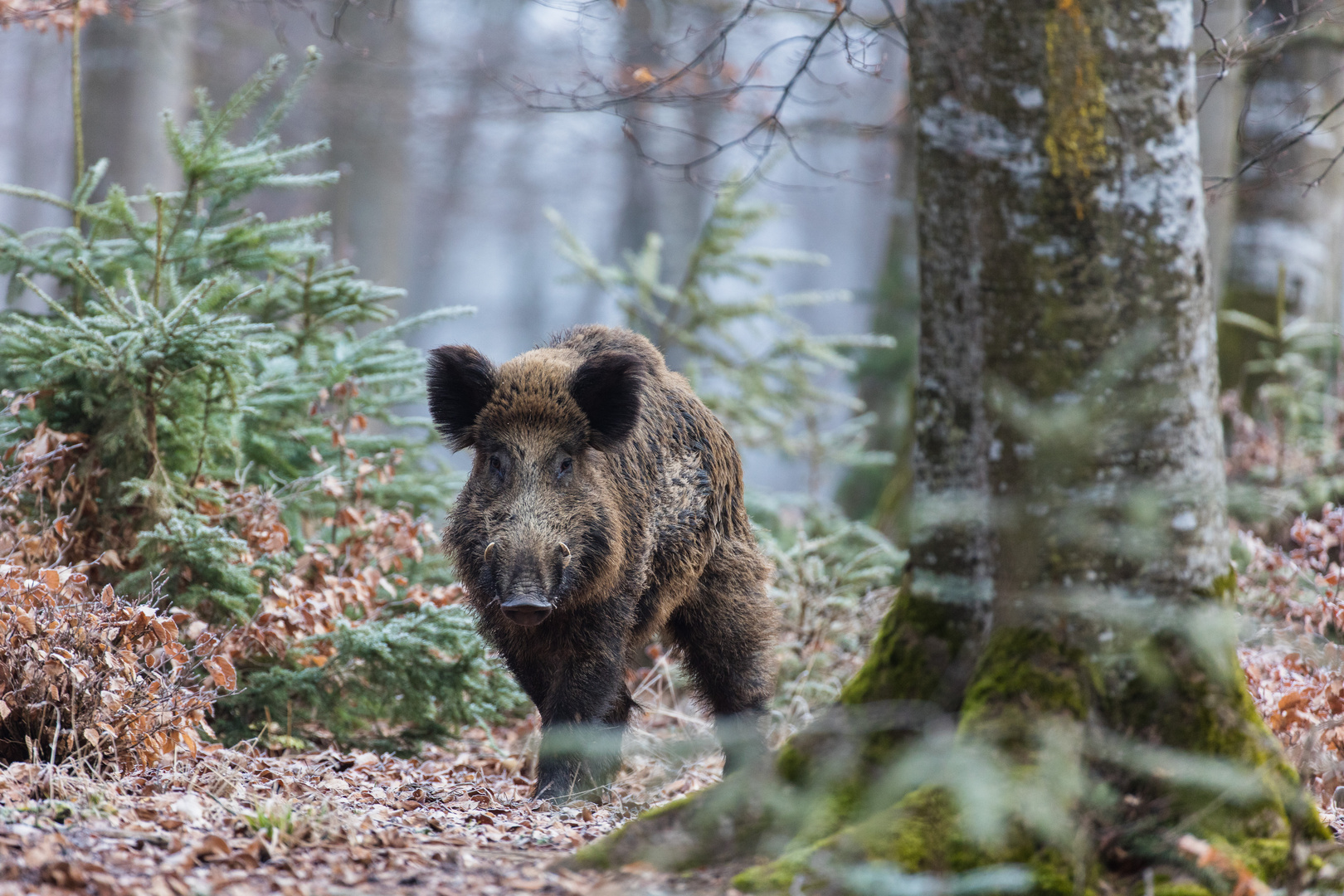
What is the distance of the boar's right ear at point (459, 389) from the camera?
511 cm

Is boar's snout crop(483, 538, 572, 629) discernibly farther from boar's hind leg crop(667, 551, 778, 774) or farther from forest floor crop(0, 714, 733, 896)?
boar's hind leg crop(667, 551, 778, 774)

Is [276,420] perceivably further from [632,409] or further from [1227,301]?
[1227,301]

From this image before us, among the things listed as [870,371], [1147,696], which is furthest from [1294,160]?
[1147,696]

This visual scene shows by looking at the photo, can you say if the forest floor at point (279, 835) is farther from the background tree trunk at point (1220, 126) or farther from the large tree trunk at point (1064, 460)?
the background tree trunk at point (1220, 126)

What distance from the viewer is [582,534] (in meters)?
4.94

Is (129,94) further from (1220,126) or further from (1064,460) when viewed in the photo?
(1220,126)

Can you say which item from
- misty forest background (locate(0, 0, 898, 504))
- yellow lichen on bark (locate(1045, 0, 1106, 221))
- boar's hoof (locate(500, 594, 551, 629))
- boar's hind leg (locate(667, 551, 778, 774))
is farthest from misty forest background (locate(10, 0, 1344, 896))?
boar's hoof (locate(500, 594, 551, 629))

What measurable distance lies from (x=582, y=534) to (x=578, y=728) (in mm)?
852

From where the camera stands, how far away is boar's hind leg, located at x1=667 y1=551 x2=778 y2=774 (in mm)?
5758

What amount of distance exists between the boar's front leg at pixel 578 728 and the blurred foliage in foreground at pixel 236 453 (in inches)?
31.4

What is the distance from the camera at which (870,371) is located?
13.0 m

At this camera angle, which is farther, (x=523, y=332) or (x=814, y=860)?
(x=523, y=332)

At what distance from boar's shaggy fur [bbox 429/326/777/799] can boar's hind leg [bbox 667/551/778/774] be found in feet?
0.03

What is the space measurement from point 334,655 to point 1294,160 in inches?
328
